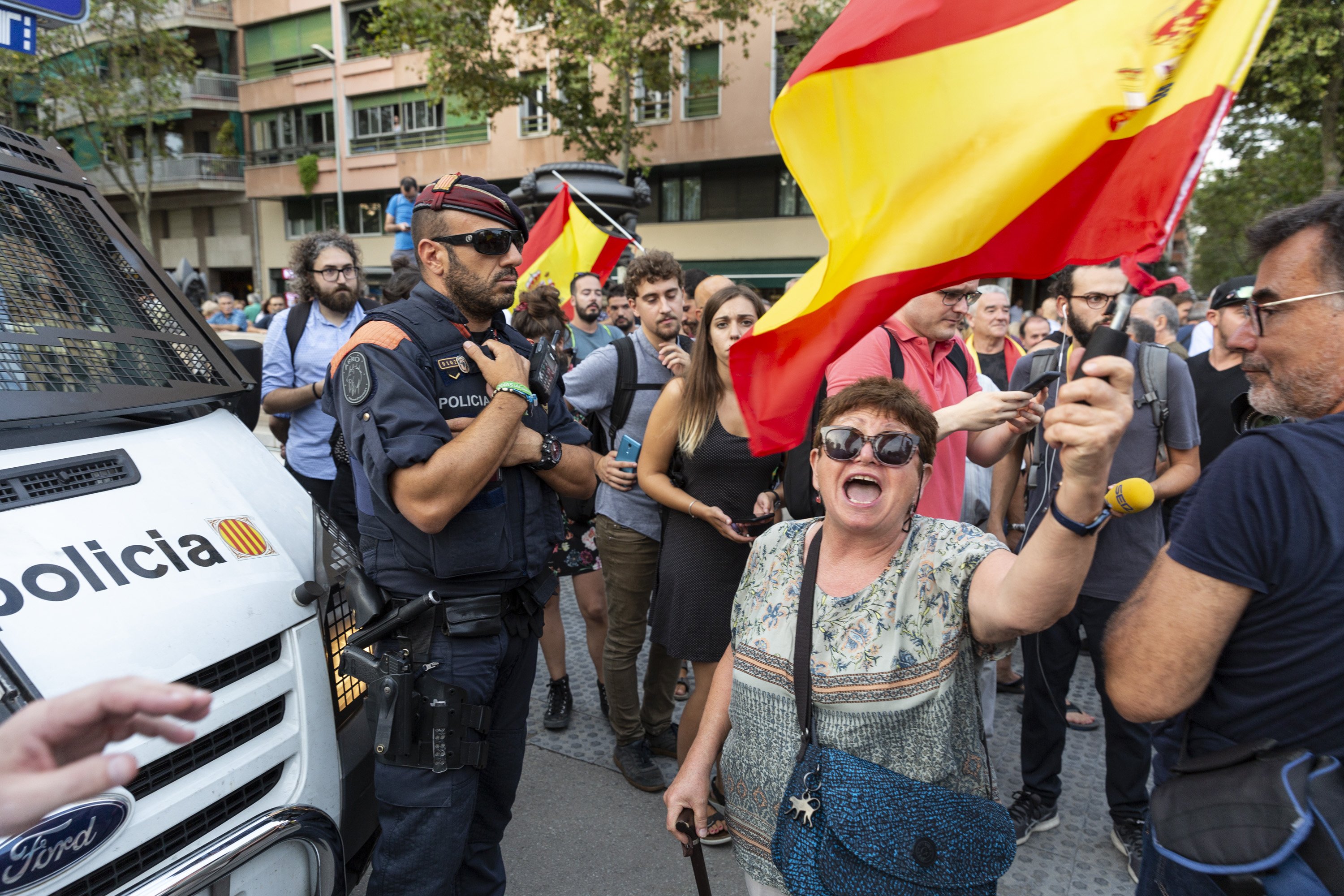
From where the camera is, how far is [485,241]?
2438 millimetres

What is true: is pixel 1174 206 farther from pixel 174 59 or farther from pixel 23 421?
pixel 174 59

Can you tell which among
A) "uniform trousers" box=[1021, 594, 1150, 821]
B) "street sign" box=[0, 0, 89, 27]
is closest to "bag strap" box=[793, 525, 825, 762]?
"uniform trousers" box=[1021, 594, 1150, 821]

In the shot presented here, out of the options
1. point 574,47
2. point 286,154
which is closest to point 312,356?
point 574,47

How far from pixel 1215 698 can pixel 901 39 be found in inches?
59.1

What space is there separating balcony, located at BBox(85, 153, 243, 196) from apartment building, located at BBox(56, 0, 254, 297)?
1.1 inches

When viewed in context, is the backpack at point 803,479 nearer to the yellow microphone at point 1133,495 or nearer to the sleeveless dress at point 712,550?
the sleeveless dress at point 712,550

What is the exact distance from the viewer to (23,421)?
2070 mm

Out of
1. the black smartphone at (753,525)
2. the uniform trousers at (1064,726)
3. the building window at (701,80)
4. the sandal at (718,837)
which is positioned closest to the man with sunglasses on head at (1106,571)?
the uniform trousers at (1064,726)

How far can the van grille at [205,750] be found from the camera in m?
1.70

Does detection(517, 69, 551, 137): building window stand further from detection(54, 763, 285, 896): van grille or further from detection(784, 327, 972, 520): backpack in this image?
detection(54, 763, 285, 896): van grille

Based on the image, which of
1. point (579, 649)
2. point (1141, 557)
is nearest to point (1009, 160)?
point (1141, 557)

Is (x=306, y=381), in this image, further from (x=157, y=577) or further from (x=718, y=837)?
(x=718, y=837)

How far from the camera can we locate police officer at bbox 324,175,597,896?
2180 millimetres

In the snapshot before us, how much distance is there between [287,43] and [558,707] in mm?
37413
